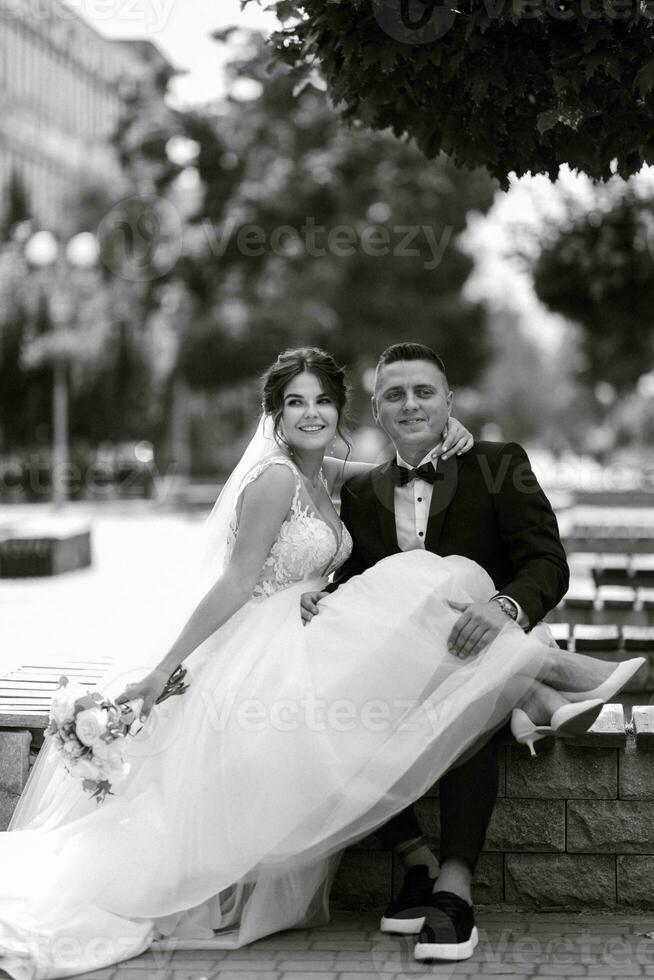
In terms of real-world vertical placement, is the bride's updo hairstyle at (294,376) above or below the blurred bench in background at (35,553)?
above

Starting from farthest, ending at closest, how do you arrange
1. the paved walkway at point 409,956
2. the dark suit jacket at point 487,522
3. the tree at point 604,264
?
the tree at point 604,264, the dark suit jacket at point 487,522, the paved walkway at point 409,956

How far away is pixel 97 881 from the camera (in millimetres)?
4348

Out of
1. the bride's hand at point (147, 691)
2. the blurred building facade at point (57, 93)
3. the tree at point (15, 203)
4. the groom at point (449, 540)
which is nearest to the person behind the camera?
the groom at point (449, 540)

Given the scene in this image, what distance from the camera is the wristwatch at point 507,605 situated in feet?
15.1

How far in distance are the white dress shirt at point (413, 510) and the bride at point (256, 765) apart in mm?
375

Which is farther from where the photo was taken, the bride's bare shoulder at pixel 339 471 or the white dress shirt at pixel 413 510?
the bride's bare shoulder at pixel 339 471

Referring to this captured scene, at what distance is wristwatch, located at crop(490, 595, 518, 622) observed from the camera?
15.1ft

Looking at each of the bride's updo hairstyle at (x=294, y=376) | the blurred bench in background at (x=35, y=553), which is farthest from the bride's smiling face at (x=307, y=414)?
the blurred bench in background at (x=35, y=553)

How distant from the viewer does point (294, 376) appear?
5215mm

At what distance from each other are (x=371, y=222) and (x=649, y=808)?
23826mm

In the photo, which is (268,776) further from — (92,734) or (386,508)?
(386,508)

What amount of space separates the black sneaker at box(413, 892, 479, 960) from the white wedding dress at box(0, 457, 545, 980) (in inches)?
12.9

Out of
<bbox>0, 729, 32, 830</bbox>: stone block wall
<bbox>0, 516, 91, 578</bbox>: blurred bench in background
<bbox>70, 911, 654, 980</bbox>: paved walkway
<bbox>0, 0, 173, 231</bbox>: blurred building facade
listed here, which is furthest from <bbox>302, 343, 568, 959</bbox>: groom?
<bbox>0, 0, 173, 231</bbox>: blurred building facade

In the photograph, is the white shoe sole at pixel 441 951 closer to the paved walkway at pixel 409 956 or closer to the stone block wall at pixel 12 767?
the paved walkway at pixel 409 956
